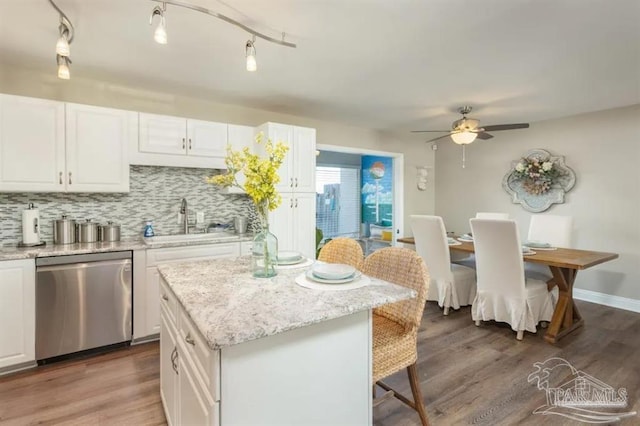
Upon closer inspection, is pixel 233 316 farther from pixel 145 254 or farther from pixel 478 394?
pixel 145 254

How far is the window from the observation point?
691 cm

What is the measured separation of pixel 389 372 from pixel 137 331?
2.35 metres

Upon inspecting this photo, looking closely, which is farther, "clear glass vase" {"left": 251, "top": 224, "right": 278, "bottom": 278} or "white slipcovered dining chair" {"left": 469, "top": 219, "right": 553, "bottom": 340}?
"white slipcovered dining chair" {"left": 469, "top": 219, "right": 553, "bottom": 340}

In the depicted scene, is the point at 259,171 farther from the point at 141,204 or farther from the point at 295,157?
the point at 141,204

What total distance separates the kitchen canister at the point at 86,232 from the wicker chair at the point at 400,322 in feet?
8.39

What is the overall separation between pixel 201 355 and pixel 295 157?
2.78 meters

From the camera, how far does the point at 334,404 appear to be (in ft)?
4.41

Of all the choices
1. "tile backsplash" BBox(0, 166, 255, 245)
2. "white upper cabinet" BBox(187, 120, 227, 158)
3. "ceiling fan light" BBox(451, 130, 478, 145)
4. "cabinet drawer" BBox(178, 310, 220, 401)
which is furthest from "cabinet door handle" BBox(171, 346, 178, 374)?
"ceiling fan light" BBox(451, 130, 478, 145)

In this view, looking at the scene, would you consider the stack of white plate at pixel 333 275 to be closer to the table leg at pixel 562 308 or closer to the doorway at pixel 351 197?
the table leg at pixel 562 308

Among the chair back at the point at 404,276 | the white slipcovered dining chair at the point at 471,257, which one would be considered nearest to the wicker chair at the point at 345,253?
the chair back at the point at 404,276

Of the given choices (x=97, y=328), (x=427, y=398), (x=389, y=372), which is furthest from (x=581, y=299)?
(x=97, y=328)

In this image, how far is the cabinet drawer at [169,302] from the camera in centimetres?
160

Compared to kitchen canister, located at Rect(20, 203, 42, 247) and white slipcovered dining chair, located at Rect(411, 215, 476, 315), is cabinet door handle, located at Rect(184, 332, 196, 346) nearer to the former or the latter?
kitchen canister, located at Rect(20, 203, 42, 247)

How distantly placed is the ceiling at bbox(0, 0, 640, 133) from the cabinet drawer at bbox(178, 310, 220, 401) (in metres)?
1.75
